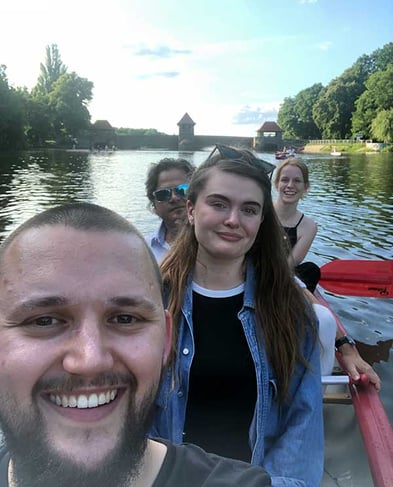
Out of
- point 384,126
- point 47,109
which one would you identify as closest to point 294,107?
point 384,126

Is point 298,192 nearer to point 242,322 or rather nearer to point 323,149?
point 242,322

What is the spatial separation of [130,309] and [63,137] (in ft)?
250

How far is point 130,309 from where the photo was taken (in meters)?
1.01

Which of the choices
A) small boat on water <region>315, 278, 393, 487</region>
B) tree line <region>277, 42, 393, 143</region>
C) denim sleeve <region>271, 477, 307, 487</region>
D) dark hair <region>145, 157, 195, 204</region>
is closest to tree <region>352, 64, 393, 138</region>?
tree line <region>277, 42, 393, 143</region>

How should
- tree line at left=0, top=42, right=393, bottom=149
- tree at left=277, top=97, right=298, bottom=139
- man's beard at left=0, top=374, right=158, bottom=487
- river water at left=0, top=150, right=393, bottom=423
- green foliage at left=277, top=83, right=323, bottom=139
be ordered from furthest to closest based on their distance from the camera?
tree at left=277, top=97, right=298, bottom=139 < green foliage at left=277, top=83, right=323, bottom=139 < tree line at left=0, top=42, right=393, bottom=149 < river water at left=0, top=150, right=393, bottom=423 < man's beard at left=0, top=374, right=158, bottom=487

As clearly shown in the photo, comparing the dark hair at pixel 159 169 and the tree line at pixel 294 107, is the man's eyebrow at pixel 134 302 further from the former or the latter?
the tree line at pixel 294 107

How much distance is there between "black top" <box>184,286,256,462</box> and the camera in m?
1.69

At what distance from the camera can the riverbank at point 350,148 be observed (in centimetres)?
5538

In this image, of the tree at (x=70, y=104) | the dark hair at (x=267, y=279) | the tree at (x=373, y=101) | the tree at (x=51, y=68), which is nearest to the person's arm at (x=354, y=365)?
the dark hair at (x=267, y=279)

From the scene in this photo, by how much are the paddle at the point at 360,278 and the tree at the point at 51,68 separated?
8724 cm

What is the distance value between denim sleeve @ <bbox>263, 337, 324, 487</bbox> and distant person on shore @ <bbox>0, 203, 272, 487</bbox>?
53 cm

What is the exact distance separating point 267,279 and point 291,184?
317cm

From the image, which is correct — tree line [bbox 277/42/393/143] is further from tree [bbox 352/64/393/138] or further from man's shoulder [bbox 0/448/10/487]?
man's shoulder [bbox 0/448/10/487]

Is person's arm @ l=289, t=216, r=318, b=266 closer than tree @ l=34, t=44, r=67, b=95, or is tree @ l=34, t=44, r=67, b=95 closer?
person's arm @ l=289, t=216, r=318, b=266
